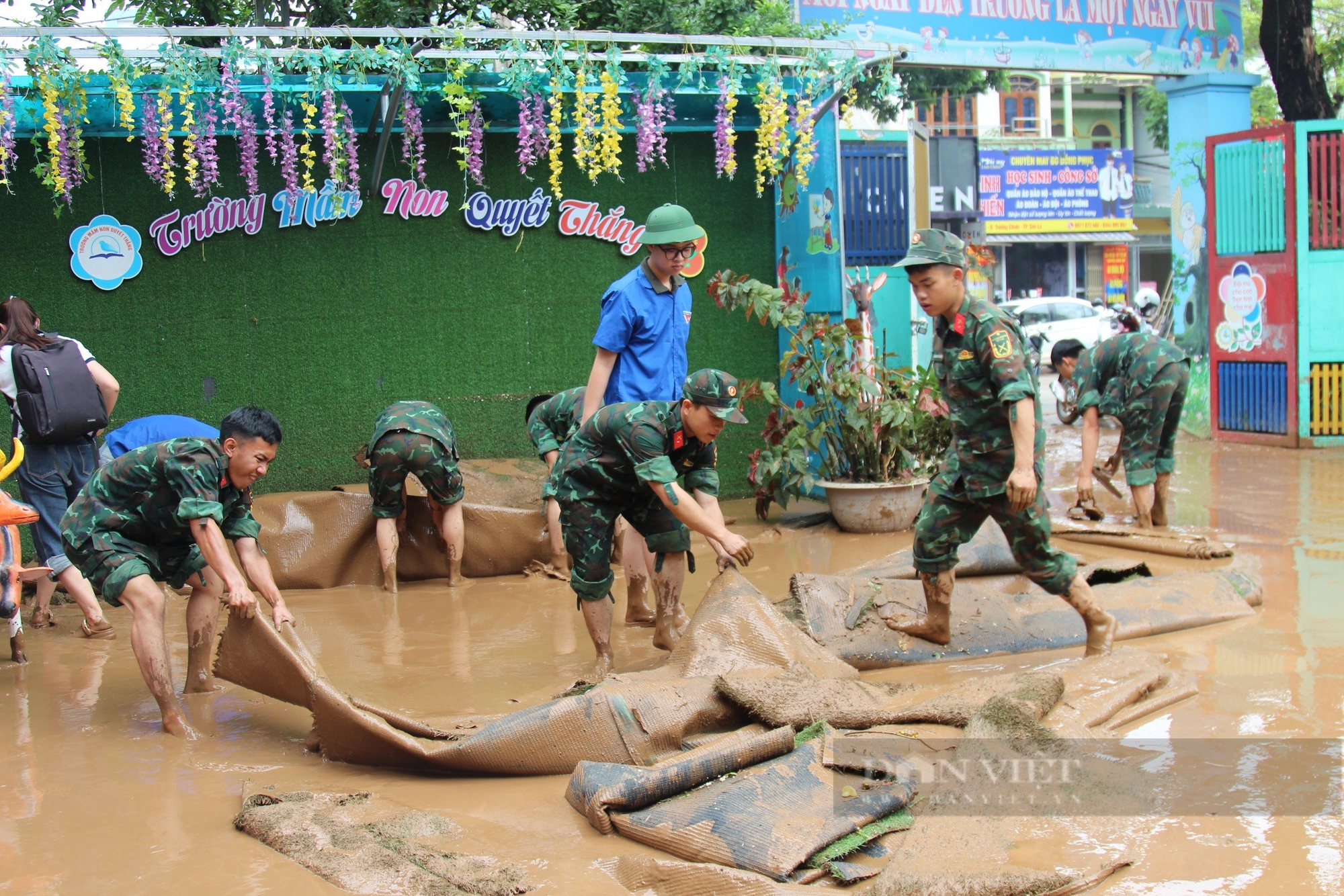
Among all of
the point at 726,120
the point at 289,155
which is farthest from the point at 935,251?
the point at 289,155

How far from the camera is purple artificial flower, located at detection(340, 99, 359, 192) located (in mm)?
7465

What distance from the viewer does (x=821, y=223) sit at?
8.48 m

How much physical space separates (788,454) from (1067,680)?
3.57 m

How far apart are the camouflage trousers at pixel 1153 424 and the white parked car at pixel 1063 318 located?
15.2 metres

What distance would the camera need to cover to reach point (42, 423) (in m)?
5.80

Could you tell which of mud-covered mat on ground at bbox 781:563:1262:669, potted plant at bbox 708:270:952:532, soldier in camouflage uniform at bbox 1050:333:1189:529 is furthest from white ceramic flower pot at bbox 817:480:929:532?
mud-covered mat on ground at bbox 781:563:1262:669

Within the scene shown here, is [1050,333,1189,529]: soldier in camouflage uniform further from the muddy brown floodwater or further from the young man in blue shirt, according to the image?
the young man in blue shirt

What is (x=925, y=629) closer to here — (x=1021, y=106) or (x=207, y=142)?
(x=207, y=142)

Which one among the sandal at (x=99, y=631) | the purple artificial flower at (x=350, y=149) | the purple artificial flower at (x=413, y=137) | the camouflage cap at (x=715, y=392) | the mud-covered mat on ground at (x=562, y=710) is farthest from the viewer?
the purple artificial flower at (x=413, y=137)

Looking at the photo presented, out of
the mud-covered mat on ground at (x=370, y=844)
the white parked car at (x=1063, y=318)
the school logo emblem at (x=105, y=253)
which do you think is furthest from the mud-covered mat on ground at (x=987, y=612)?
the white parked car at (x=1063, y=318)

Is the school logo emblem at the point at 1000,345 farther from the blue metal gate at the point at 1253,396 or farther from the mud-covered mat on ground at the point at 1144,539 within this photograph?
the blue metal gate at the point at 1253,396

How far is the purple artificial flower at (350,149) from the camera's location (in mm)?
7465

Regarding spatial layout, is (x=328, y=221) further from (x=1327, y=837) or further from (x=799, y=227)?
(x=1327, y=837)

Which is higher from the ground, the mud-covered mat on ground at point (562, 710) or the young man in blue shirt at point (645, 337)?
the young man in blue shirt at point (645, 337)
